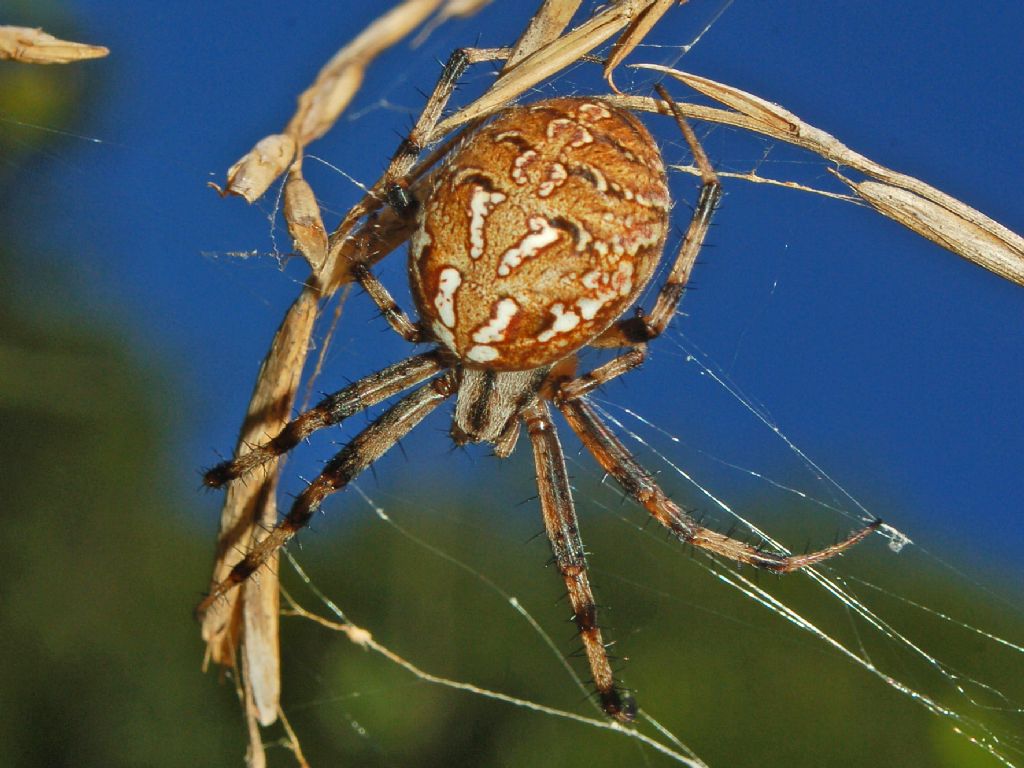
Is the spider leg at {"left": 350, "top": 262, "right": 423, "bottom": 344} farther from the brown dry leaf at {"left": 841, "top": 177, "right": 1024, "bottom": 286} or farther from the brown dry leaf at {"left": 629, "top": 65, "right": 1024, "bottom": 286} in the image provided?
the brown dry leaf at {"left": 841, "top": 177, "right": 1024, "bottom": 286}

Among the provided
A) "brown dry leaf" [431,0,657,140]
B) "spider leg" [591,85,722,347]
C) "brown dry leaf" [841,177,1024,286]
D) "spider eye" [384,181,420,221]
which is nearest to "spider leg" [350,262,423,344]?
"spider eye" [384,181,420,221]

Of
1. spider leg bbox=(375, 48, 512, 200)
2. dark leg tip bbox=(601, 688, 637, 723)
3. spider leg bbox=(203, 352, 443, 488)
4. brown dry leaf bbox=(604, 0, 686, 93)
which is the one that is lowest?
dark leg tip bbox=(601, 688, 637, 723)

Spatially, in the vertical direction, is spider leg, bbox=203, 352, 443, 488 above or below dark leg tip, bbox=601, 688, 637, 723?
above

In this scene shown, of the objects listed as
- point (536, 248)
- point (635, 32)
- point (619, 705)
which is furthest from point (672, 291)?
point (619, 705)

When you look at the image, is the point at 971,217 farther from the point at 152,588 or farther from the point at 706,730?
the point at 152,588

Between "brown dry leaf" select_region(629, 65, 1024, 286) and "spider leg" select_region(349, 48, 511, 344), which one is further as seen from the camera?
"spider leg" select_region(349, 48, 511, 344)

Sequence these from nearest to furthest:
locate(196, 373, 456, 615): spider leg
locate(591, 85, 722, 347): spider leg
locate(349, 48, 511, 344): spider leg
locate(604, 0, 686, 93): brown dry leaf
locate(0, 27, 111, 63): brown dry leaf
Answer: locate(0, 27, 111, 63): brown dry leaf, locate(604, 0, 686, 93): brown dry leaf, locate(349, 48, 511, 344): spider leg, locate(591, 85, 722, 347): spider leg, locate(196, 373, 456, 615): spider leg

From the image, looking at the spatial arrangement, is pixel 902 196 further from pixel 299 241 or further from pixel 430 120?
pixel 299 241

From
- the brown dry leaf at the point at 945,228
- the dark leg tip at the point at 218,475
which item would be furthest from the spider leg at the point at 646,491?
the brown dry leaf at the point at 945,228
